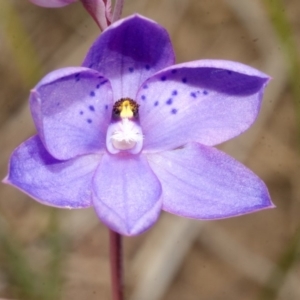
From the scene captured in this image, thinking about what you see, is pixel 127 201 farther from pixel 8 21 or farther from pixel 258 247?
pixel 258 247

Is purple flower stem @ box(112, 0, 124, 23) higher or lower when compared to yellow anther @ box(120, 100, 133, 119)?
higher

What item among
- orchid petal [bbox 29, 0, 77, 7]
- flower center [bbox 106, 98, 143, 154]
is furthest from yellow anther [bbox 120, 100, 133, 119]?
orchid petal [bbox 29, 0, 77, 7]

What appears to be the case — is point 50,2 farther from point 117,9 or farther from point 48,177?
point 48,177

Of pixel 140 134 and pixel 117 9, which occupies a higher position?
pixel 117 9

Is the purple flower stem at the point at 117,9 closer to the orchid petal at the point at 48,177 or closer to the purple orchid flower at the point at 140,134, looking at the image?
the purple orchid flower at the point at 140,134

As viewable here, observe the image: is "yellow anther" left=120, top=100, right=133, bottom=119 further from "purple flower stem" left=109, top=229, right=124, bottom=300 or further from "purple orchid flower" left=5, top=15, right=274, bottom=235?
"purple flower stem" left=109, top=229, right=124, bottom=300

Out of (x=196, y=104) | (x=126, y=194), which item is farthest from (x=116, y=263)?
(x=196, y=104)

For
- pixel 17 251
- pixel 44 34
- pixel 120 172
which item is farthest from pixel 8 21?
pixel 120 172
